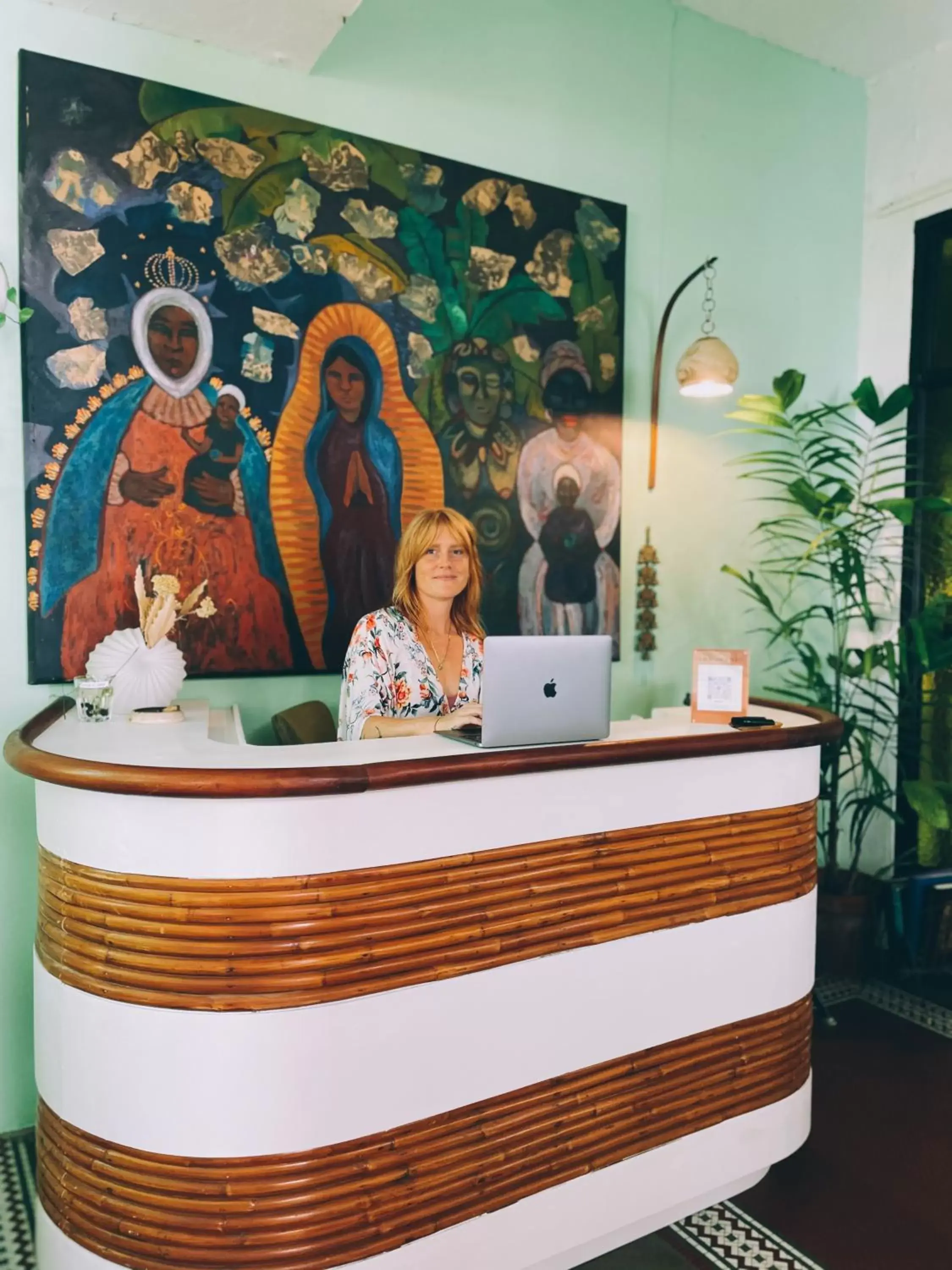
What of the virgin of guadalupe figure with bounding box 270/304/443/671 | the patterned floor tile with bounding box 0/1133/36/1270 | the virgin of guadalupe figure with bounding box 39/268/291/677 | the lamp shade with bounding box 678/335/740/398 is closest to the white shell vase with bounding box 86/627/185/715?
the virgin of guadalupe figure with bounding box 39/268/291/677

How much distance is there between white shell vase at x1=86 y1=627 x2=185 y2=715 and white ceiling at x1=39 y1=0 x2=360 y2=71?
5.52 feet

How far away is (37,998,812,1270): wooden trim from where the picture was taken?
1696 millimetres

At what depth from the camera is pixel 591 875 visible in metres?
2.06

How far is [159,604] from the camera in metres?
2.55

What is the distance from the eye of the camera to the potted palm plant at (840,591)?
372 cm

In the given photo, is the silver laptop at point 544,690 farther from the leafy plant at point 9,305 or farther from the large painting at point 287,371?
the leafy plant at point 9,305

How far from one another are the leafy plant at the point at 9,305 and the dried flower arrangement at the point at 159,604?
28.9 inches

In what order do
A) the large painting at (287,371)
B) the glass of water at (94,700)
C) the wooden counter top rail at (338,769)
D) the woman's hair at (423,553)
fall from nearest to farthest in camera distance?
the wooden counter top rail at (338,769)
the glass of water at (94,700)
the large painting at (287,371)
the woman's hair at (423,553)

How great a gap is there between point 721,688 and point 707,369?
4.92 ft

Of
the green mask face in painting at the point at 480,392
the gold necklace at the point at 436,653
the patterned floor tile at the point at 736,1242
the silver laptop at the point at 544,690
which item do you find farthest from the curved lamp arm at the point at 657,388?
the patterned floor tile at the point at 736,1242

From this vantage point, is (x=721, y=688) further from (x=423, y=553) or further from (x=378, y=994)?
(x=378, y=994)

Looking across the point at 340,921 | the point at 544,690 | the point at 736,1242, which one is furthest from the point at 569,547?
the point at 736,1242

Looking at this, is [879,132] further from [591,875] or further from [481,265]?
[591,875]

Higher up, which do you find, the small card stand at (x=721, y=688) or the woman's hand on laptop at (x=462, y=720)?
the small card stand at (x=721, y=688)
